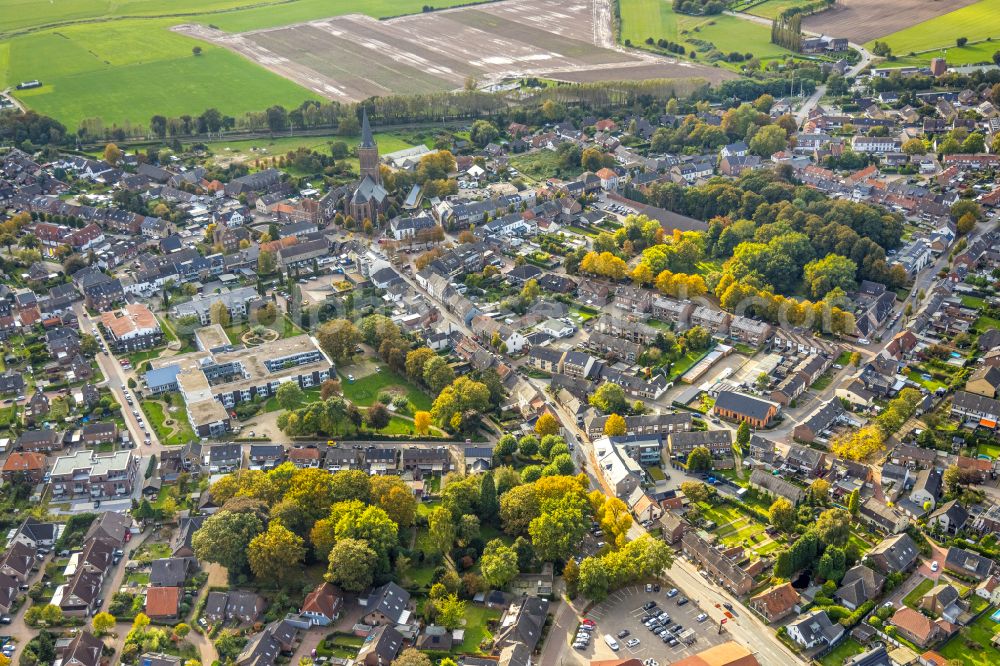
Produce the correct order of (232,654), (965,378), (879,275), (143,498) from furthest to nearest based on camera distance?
(879,275), (965,378), (143,498), (232,654)

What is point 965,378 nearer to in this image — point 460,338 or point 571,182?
point 460,338

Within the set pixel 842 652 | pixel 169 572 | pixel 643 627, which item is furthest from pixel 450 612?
pixel 842 652

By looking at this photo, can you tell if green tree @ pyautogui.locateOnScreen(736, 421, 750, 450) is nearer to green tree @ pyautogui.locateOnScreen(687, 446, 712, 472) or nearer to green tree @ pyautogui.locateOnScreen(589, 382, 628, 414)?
green tree @ pyautogui.locateOnScreen(687, 446, 712, 472)

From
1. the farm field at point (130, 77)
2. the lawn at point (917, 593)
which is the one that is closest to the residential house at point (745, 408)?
the lawn at point (917, 593)

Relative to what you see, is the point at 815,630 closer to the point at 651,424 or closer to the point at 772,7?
the point at 651,424

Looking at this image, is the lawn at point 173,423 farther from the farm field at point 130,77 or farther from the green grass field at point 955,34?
the green grass field at point 955,34

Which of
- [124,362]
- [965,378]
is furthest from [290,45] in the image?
[965,378]
